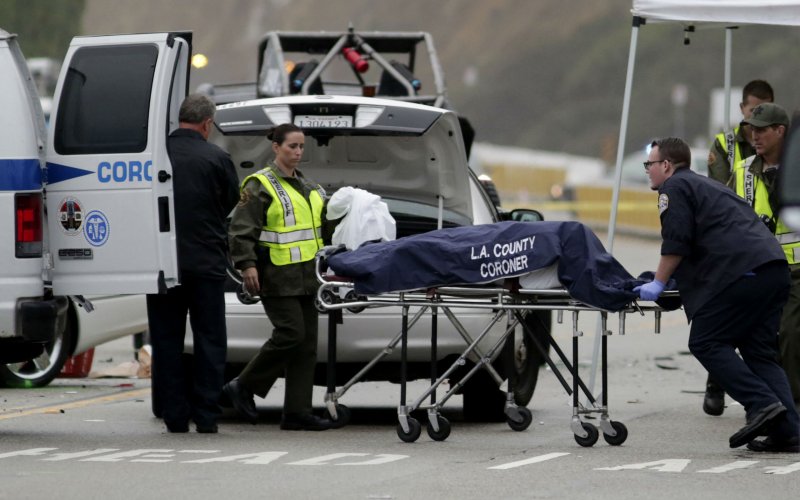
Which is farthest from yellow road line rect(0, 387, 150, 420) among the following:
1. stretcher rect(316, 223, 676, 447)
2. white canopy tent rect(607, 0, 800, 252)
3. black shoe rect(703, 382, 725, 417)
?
black shoe rect(703, 382, 725, 417)

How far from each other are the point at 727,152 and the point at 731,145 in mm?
58

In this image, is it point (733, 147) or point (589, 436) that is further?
point (733, 147)

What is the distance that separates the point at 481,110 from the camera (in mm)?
82500

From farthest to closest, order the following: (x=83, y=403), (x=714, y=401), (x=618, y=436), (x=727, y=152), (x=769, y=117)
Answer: (x=83, y=403) → (x=727, y=152) → (x=714, y=401) → (x=769, y=117) → (x=618, y=436)

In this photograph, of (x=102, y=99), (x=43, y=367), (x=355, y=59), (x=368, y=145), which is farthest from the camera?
(x=355, y=59)

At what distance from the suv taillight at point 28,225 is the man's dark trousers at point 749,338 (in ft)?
11.8

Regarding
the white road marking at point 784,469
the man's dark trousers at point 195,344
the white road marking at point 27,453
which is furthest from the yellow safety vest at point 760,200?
the white road marking at point 27,453

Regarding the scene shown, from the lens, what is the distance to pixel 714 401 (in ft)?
38.8

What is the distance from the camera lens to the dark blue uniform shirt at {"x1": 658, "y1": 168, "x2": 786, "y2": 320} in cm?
963

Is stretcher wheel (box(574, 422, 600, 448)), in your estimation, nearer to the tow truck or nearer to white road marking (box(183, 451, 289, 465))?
the tow truck

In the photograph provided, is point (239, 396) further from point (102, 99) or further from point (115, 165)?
point (102, 99)

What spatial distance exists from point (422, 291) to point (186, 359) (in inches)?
72.4

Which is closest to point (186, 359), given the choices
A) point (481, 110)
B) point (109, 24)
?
point (481, 110)

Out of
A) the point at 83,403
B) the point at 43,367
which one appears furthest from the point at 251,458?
the point at 43,367
